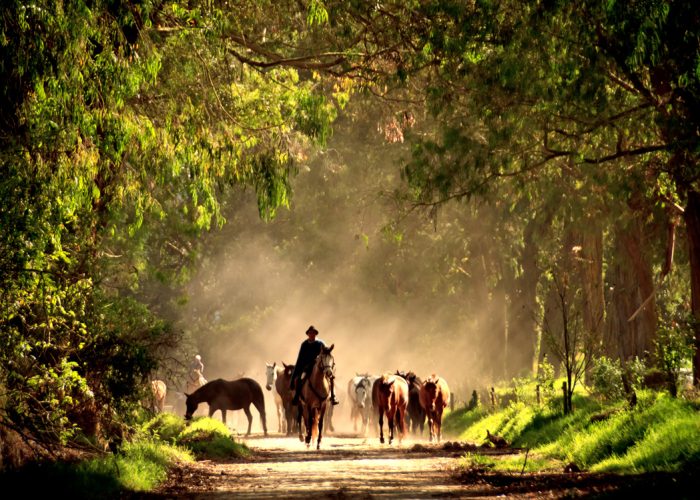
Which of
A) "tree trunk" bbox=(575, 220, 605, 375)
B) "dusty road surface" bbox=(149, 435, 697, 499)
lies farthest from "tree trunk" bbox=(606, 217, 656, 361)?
"dusty road surface" bbox=(149, 435, 697, 499)

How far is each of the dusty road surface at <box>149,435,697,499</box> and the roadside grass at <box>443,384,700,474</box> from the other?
603 mm

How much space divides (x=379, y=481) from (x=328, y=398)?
9.79 metres

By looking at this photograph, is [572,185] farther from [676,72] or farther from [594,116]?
[676,72]

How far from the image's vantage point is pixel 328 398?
24344 millimetres

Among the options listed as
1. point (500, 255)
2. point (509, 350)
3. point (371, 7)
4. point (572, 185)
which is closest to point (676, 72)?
point (371, 7)

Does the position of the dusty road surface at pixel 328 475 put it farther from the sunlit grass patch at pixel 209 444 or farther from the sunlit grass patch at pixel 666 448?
the sunlit grass patch at pixel 666 448

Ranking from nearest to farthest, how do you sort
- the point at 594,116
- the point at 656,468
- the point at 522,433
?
1. the point at 656,468
2. the point at 594,116
3. the point at 522,433

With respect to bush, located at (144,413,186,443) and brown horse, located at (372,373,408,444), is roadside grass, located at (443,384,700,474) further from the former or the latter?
bush, located at (144,413,186,443)

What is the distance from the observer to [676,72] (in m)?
16.2

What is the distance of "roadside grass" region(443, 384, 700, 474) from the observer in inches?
518

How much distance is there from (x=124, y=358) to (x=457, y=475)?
5.21 metres

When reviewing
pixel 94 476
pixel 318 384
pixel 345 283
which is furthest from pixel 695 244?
pixel 345 283

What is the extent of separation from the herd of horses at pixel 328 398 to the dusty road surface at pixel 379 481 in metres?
2.27

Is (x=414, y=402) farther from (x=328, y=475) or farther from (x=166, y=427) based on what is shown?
(x=328, y=475)
